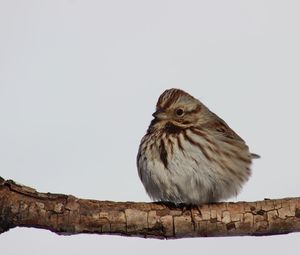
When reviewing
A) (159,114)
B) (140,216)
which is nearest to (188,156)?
(159,114)

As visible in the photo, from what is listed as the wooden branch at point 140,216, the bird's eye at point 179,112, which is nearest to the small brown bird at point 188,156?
the bird's eye at point 179,112

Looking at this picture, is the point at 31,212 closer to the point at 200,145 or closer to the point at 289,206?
the point at 200,145

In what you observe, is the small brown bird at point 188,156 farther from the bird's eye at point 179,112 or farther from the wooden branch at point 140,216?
the wooden branch at point 140,216

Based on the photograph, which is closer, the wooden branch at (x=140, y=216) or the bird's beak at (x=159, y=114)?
the wooden branch at (x=140, y=216)

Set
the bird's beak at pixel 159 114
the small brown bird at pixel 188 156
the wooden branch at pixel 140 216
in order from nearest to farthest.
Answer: the wooden branch at pixel 140 216 → the small brown bird at pixel 188 156 → the bird's beak at pixel 159 114

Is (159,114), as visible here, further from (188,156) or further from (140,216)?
(140,216)

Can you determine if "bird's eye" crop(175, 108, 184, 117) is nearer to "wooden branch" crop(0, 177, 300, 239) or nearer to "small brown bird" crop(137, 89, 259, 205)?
"small brown bird" crop(137, 89, 259, 205)

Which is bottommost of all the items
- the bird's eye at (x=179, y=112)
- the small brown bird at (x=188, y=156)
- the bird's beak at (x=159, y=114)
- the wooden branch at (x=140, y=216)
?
the wooden branch at (x=140, y=216)
